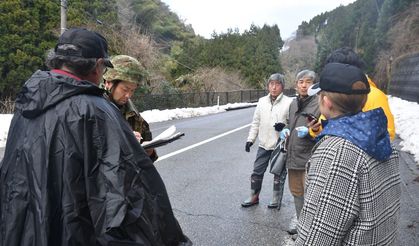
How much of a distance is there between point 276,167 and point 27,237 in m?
3.76

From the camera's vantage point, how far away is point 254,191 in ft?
18.5

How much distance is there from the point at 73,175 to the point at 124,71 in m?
1.35

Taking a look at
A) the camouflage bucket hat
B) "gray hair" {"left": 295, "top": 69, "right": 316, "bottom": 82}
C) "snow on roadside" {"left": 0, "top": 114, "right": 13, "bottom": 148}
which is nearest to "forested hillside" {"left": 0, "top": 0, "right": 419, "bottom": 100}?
the camouflage bucket hat

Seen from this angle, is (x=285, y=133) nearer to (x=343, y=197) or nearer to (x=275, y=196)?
(x=275, y=196)

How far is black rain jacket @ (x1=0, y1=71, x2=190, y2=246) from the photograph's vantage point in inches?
63.4

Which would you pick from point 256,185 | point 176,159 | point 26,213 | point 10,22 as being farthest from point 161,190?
point 10,22

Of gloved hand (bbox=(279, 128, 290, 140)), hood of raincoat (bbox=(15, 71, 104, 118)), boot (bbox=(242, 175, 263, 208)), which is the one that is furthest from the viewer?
boot (bbox=(242, 175, 263, 208))

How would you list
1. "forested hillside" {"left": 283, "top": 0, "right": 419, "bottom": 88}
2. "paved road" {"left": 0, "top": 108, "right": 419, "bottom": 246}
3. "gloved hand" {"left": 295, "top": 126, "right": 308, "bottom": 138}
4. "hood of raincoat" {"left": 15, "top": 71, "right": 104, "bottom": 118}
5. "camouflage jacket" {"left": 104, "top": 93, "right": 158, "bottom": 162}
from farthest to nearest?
"forested hillside" {"left": 283, "top": 0, "right": 419, "bottom": 88}
"paved road" {"left": 0, "top": 108, "right": 419, "bottom": 246}
"gloved hand" {"left": 295, "top": 126, "right": 308, "bottom": 138}
"camouflage jacket" {"left": 104, "top": 93, "right": 158, "bottom": 162}
"hood of raincoat" {"left": 15, "top": 71, "right": 104, "bottom": 118}

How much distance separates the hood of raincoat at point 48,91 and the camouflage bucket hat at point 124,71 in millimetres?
1045

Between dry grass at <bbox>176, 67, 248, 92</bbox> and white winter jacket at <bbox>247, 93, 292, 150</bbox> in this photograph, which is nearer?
white winter jacket at <bbox>247, 93, 292, 150</bbox>

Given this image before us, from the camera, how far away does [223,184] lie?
6.78 meters

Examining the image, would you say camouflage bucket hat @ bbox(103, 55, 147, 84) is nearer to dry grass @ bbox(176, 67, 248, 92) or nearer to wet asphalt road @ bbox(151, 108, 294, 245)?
wet asphalt road @ bbox(151, 108, 294, 245)

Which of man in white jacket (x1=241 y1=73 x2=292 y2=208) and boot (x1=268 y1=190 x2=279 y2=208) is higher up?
man in white jacket (x1=241 y1=73 x2=292 y2=208)

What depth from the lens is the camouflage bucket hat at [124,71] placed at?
2.83m
